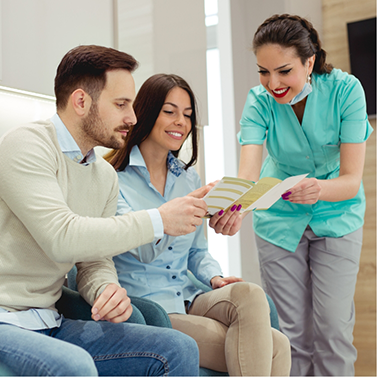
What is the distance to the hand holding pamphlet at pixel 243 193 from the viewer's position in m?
1.21

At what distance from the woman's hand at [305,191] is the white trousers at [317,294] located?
12.9 inches

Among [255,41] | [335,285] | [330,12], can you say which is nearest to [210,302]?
[335,285]

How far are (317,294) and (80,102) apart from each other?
4.39 feet

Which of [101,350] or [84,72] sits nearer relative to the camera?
[101,350]

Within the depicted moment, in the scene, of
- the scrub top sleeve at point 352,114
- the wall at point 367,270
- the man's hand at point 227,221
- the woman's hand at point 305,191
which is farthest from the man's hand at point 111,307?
the wall at point 367,270

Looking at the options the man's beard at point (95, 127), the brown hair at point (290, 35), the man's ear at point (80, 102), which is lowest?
the man's beard at point (95, 127)

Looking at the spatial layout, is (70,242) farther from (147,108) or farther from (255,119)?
(255,119)

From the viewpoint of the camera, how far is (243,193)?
1255mm

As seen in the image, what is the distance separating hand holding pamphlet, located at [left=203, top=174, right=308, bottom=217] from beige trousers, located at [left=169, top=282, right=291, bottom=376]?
0.28 metres

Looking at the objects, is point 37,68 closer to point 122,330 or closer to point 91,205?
point 91,205

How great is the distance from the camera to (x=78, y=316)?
126 centimetres

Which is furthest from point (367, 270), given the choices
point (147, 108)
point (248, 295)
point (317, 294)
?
point (147, 108)

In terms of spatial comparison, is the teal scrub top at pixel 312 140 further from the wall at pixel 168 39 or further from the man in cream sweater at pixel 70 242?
the man in cream sweater at pixel 70 242

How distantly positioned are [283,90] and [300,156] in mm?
294
